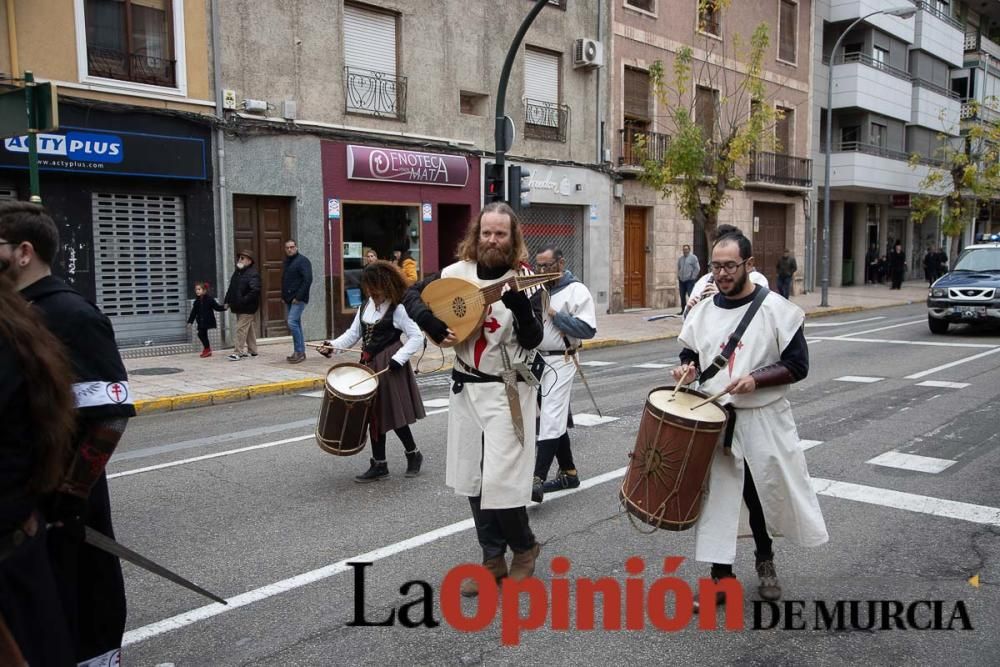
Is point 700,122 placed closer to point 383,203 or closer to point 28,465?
point 383,203

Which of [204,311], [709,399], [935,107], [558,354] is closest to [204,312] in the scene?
Answer: [204,311]

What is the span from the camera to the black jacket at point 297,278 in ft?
44.3

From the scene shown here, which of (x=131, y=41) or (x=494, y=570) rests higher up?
(x=131, y=41)

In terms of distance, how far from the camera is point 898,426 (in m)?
8.34

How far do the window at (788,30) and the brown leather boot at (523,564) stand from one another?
27812 mm

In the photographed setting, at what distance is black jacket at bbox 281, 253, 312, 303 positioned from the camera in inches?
532

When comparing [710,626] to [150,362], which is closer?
[710,626]

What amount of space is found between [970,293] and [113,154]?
50.4 feet

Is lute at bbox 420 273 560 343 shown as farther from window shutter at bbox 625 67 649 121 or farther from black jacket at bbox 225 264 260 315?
window shutter at bbox 625 67 649 121

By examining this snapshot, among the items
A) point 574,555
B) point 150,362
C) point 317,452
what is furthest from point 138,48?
point 574,555

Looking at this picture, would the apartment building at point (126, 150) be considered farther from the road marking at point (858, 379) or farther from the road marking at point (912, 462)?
the road marking at point (912, 462)

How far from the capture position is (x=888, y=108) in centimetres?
3431

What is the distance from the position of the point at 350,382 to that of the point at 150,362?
8195mm

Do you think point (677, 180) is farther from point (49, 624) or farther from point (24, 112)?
point (49, 624)
